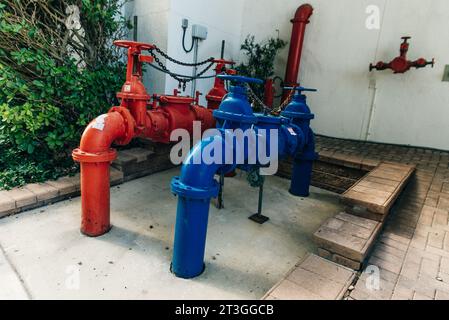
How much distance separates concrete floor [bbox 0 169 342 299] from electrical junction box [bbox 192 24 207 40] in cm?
274

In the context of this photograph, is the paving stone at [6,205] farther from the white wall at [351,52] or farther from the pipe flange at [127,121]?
the white wall at [351,52]

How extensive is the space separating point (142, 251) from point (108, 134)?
1014 mm

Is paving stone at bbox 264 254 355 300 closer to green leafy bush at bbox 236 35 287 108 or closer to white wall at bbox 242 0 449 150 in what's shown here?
white wall at bbox 242 0 449 150

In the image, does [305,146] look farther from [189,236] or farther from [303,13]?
[303,13]

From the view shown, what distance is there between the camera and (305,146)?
11.7 ft

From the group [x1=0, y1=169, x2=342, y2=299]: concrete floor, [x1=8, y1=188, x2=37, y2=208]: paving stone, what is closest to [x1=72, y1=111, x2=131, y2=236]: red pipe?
[x1=0, y1=169, x2=342, y2=299]: concrete floor

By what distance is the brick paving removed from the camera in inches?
70.1

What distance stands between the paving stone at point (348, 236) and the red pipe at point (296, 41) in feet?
10.9

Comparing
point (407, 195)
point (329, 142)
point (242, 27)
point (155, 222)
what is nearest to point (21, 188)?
point (155, 222)

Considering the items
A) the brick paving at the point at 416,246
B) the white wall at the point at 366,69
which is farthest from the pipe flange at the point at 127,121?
the white wall at the point at 366,69

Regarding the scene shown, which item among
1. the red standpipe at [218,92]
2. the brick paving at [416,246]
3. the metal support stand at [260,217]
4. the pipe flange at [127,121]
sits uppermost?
the red standpipe at [218,92]

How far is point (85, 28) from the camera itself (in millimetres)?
3520

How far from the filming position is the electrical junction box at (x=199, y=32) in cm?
459

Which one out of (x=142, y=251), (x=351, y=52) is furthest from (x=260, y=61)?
(x=142, y=251)
